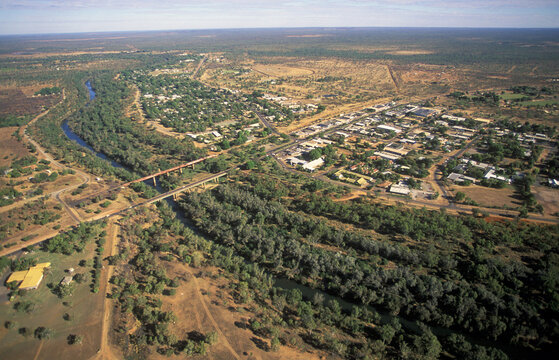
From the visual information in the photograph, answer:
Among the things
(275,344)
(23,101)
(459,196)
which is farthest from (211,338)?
(23,101)

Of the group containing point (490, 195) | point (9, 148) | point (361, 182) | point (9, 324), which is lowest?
point (9, 324)

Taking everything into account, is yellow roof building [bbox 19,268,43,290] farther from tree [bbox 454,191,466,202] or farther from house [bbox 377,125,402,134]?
A: house [bbox 377,125,402,134]

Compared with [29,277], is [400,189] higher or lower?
higher

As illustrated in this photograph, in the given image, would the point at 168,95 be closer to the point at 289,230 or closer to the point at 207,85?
the point at 207,85

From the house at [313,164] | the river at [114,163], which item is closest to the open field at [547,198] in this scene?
the house at [313,164]

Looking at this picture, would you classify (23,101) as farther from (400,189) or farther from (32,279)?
(400,189)

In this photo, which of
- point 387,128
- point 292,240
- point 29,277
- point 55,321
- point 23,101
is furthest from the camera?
point 23,101

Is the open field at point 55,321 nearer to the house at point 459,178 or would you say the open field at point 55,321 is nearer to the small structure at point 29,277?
the small structure at point 29,277

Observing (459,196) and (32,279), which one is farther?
(459,196)
